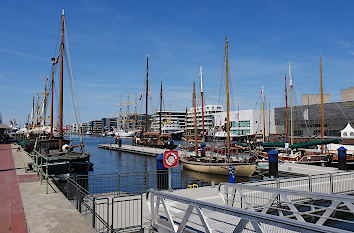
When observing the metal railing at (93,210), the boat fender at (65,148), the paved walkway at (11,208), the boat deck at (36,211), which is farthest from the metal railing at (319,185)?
the boat fender at (65,148)

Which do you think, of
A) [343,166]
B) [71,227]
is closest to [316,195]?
[71,227]

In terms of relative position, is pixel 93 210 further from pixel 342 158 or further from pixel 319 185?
pixel 342 158

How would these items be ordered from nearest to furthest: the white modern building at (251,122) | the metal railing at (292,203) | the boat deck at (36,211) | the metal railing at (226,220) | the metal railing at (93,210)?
the metal railing at (226,220) < the metal railing at (292,203) < the boat deck at (36,211) < the metal railing at (93,210) < the white modern building at (251,122)

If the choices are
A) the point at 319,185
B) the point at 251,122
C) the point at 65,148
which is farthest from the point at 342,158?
the point at 251,122

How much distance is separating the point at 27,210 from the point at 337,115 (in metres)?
86.0

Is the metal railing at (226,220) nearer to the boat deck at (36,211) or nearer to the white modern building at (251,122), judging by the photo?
the boat deck at (36,211)

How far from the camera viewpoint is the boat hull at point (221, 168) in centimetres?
2906

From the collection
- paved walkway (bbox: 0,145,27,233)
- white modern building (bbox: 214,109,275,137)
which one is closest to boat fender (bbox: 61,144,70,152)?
paved walkway (bbox: 0,145,27,233)

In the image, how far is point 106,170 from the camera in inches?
1635

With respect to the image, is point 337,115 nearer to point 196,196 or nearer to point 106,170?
point 106,170

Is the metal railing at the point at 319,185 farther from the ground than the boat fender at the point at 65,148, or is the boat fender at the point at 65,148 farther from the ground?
the boat fender at the point at 65,148

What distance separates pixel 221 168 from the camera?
98.9 feet

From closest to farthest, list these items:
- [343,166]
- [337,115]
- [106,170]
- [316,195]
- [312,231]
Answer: [312,231] < [316,195] < [343,166] < [106,170] < [337,115]

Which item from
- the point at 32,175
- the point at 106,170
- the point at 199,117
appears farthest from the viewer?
the point at 199,117
